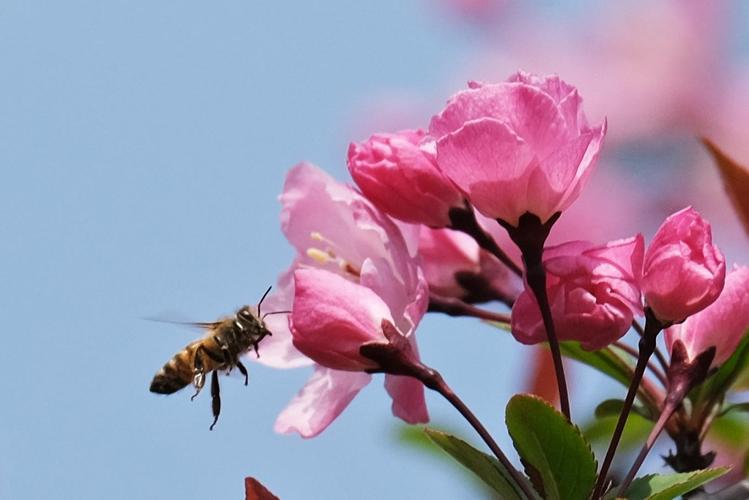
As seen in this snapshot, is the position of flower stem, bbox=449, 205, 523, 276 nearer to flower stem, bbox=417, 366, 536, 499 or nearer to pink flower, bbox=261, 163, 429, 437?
A: pink flower, bbox=261, 163, 429, 437

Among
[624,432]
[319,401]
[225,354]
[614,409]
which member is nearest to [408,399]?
[319,401]

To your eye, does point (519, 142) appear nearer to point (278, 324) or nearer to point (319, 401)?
point (319, 401)

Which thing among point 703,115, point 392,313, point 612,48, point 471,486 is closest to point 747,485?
point 392,313

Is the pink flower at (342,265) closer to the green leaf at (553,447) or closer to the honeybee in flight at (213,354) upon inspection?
the honeybee in flight at (213,354)

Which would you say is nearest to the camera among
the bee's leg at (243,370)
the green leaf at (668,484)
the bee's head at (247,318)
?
the green leaf at (668,484)

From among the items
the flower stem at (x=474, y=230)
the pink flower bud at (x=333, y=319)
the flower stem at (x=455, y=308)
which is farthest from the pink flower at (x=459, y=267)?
the pink flower bud at (x=333, y=319)

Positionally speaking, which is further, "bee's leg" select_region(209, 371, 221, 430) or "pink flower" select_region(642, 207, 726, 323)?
"bee's leg" select_region(209, 371, 221, 430)

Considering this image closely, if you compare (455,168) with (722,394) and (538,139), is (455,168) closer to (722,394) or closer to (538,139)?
(538,139)

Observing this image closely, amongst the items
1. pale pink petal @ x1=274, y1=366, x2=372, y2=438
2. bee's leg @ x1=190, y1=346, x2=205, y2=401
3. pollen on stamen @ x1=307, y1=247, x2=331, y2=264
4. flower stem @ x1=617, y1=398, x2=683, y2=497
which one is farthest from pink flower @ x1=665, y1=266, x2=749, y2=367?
bee's leg @ x1=190, y1=346, x2=205, y2=401
